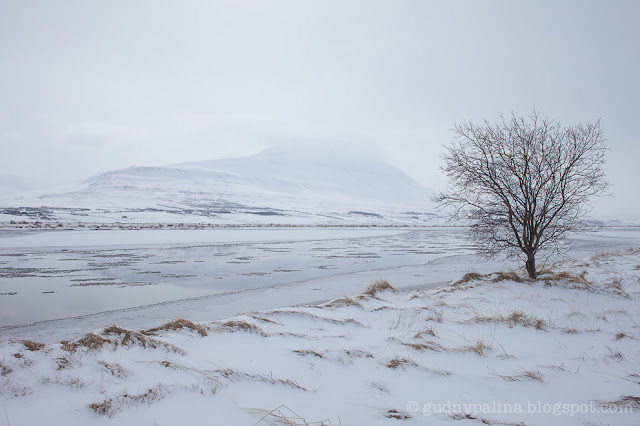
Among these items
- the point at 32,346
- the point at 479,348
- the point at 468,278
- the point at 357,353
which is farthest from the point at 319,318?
the point at 468,278

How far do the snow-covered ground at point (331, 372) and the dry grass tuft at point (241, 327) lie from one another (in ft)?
0.05

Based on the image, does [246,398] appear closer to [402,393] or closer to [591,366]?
[402,393]

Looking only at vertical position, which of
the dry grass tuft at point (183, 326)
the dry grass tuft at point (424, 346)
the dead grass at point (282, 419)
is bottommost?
the dry grass tuft at point (424, 346)

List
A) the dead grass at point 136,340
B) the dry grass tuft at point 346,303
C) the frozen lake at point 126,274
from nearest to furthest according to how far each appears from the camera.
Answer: the dead grass at point 136,340
the dry grass tuft at point 346,303
the frozen lake at point 126,274

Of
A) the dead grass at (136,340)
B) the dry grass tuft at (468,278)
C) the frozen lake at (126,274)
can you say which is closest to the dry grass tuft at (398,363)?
the dead grass at (136,340)

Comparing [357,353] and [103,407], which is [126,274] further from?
[103,407]

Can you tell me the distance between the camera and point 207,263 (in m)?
16.8

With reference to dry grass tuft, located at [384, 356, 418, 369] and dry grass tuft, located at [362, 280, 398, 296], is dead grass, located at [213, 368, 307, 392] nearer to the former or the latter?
dry grass tuft, located at [384, 356, 418, 369]

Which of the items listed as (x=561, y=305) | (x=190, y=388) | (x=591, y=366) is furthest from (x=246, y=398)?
(x=561, y=305)

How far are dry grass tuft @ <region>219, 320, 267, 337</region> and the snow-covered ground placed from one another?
0.02 metres

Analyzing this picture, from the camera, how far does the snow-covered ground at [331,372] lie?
2916 millimetres

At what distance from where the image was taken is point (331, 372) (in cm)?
398

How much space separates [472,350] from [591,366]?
4.45 feet

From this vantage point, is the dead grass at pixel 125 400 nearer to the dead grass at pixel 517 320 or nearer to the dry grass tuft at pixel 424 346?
the dry grass tuft at pixel 424 346
